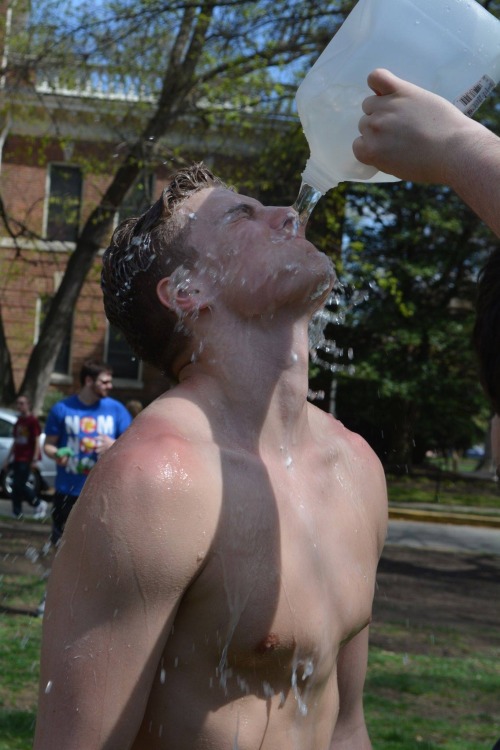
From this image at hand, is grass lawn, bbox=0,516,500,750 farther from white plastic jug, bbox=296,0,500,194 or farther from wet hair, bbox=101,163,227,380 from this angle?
white plastic jug, bbox=296,0,500,194

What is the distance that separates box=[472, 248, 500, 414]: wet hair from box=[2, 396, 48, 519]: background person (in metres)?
11.9

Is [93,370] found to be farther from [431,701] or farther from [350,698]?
[350,698]

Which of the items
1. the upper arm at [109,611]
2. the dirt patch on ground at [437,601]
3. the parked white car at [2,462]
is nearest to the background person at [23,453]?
the parked white car at [2,462]

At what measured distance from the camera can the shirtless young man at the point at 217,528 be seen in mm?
1798

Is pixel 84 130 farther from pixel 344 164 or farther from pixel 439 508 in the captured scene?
pixel 344 164

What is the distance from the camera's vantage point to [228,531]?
199 cm

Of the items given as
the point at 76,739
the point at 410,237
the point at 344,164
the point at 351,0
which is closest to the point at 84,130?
the point at 351,0

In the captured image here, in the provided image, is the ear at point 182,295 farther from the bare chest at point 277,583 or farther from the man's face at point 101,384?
the man's face at point 101,384

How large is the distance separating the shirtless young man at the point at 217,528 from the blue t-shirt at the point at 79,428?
508 cm

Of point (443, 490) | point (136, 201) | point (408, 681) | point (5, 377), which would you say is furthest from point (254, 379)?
point (443, 490)

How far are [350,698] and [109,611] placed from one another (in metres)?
0.83

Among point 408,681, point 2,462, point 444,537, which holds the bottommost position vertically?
point 444,537

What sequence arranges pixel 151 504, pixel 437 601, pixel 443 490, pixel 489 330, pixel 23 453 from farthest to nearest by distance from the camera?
pixel 443 490
pixel 23 453
pixel 437 601
pixel 489 330
pixel 151 504

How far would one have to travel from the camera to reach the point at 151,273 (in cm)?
243
